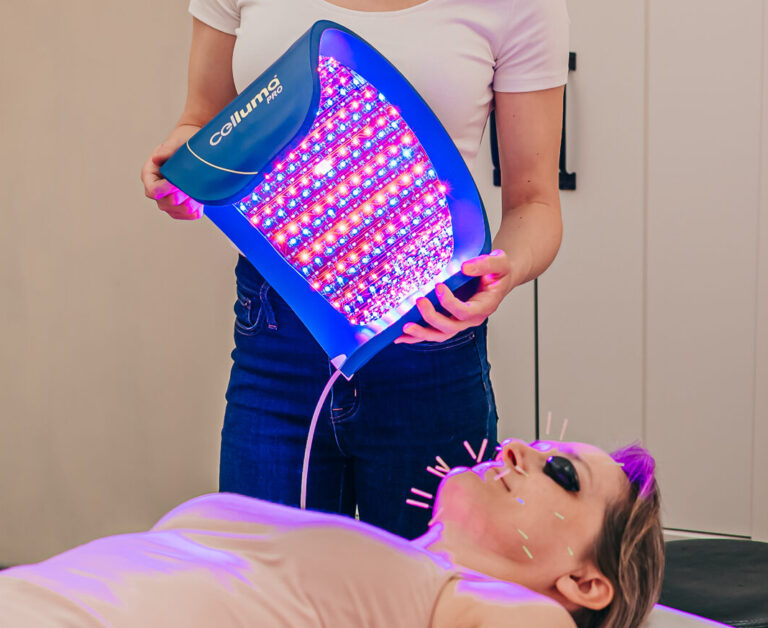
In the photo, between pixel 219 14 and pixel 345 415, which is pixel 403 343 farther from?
pixel 219 14

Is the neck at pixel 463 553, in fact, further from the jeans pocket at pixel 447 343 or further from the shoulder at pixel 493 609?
the jeans pocket at pixel 447 343

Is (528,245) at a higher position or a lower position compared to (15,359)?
higher

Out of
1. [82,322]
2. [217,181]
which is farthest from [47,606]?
[82,322]

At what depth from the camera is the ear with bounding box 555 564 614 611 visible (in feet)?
3.42

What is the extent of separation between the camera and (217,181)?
2.77ft

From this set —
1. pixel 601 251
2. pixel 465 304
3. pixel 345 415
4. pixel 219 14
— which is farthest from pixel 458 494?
pixel 601 251

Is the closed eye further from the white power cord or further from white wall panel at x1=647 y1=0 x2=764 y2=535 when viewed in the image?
white wall panel at x1=647 y1=0 x2=764 y2=535

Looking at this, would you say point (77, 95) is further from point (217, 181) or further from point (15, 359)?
point (217, 181)

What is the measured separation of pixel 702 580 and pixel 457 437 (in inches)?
28.5

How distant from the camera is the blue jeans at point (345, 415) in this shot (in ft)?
3.18

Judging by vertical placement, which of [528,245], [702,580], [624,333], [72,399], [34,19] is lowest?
[702,580]

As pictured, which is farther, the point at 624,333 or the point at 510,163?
the point at 624,333

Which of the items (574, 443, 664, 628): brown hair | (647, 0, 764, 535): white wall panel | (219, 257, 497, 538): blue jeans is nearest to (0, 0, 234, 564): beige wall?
(647, 0, 764, 535): white wall panel

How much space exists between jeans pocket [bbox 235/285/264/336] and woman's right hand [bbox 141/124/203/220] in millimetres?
120
